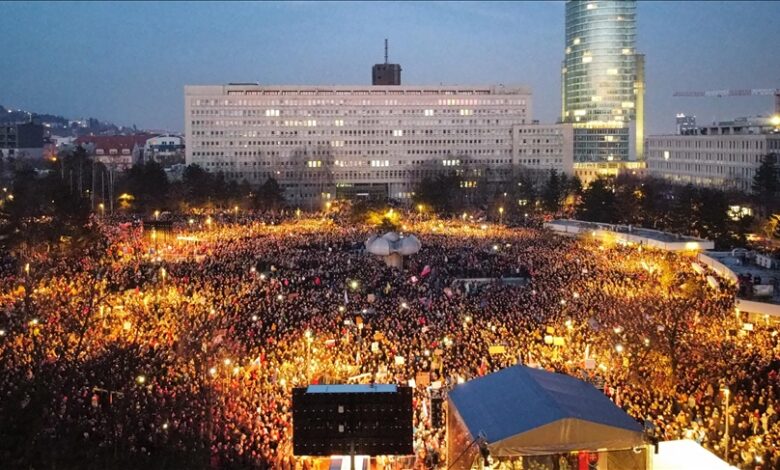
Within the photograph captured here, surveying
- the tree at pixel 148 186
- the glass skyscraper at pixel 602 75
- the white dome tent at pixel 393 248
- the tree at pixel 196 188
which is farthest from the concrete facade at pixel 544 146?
the white dome tent at pixel 393 248

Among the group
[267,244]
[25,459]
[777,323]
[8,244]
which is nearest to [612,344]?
[777,323]

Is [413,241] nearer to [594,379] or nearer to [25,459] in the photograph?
[594,379]

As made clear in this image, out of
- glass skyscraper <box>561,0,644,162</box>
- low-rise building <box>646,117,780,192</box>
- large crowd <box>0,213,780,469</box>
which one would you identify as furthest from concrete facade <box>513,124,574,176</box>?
large crowd <box>0,213,780,469</box>

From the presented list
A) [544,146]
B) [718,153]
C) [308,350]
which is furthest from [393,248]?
[544,146]

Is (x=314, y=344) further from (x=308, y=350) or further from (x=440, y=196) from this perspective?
(x=440, y=196)

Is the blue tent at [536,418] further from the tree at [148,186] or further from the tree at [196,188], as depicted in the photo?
the tree at [196,188]
